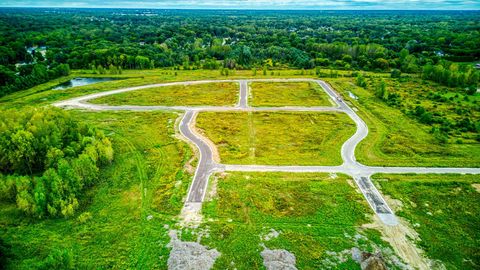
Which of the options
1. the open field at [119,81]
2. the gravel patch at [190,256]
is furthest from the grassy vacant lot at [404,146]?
the open field at [119,81]

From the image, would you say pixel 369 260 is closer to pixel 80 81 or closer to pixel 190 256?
pixel 190 256

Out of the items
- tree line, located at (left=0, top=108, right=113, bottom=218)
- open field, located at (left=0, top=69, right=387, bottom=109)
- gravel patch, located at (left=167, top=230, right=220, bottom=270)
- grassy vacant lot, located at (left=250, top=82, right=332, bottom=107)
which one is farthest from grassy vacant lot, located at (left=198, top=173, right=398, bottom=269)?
open field, located at (left=0, top=69, right=387, bottom=109)

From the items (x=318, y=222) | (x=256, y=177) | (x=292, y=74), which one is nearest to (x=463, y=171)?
(x=318, y=222)

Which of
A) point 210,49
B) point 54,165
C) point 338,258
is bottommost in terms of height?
point 338,258

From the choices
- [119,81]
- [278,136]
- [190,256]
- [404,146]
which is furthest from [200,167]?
[119,81]

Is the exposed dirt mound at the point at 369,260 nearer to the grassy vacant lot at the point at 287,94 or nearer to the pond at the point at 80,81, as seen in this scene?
the grassy vacant lot at the point at 287,94

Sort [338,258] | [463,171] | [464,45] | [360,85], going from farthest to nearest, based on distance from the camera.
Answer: [464,45]
[360,85]
[463,171]
[338,258]

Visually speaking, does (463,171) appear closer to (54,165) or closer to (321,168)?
(321,168)

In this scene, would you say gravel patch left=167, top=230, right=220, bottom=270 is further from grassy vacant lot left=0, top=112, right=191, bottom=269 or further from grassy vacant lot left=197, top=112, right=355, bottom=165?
grassy vacant lot left=197, top=112, right=355, bottom=165
